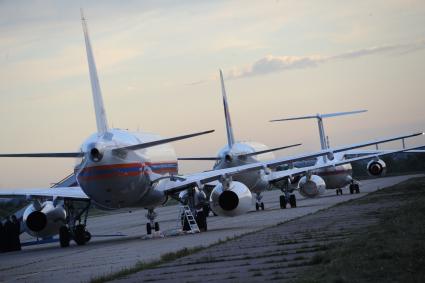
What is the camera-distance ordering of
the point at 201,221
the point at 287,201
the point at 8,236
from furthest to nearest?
1. the point at 287,201
2. the point at 8,236
3. the point at 201,221

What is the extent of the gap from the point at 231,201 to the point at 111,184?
5.01 meters

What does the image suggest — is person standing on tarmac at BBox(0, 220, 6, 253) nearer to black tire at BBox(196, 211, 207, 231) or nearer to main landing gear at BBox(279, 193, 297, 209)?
black tire at BBox(196, 211, 207, 231)

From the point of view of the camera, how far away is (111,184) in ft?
89.3

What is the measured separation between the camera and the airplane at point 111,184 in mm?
26922

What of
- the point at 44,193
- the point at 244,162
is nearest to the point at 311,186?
the point at 244,162

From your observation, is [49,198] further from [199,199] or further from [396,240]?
[396,240]

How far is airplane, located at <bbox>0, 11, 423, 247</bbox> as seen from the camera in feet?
88.3

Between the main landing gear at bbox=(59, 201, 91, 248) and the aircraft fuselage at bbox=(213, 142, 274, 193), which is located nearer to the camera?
the main landing gear at bbox=(59, 201, 91, 248)

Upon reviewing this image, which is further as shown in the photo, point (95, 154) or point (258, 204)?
point (258, 204)

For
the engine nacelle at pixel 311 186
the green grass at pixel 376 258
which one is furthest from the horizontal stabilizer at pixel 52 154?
the engine nacelle at pixel 311 186

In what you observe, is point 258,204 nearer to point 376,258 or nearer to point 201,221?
point 201,221

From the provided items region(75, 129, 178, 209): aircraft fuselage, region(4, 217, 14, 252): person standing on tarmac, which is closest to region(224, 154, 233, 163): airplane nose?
region(75, 129, 178, 209): aircraft fuselage

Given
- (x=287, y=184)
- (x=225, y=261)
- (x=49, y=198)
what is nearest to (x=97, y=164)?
(x=49, y=198)

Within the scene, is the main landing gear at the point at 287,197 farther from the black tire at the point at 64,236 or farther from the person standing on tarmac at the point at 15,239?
the black tire at the point at 64,236
